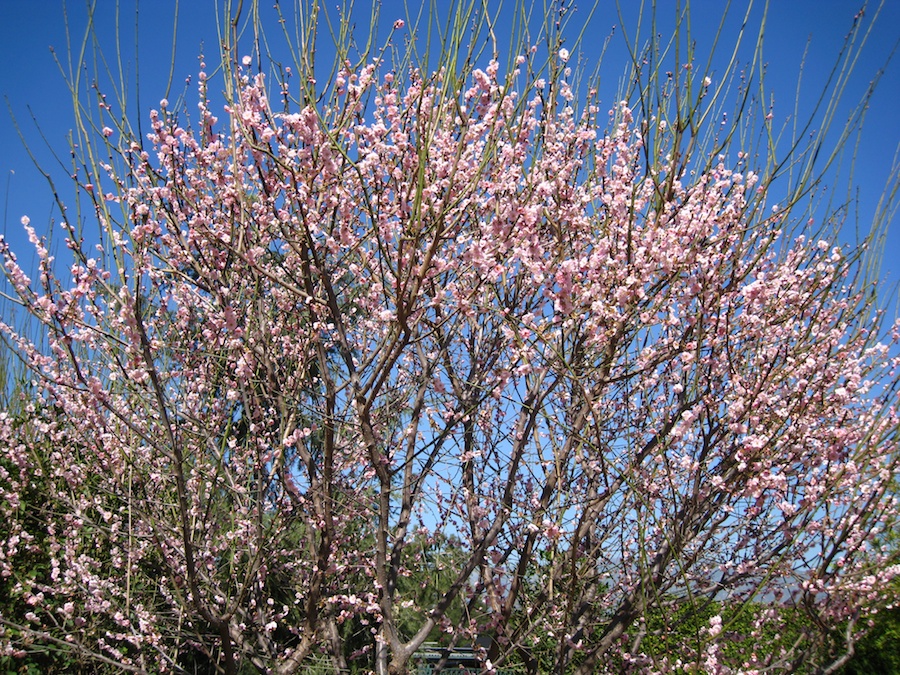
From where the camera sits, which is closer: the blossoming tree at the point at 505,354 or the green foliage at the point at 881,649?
the blossoming tree at the point at 505,354

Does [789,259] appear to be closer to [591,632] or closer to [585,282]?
[585,282]

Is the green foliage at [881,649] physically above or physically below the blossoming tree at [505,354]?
below

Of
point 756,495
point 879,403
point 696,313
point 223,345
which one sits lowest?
point 756,495

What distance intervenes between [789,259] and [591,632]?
119 inches

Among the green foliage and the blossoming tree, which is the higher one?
the blossoming tree

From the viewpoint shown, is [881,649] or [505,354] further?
[881,649]

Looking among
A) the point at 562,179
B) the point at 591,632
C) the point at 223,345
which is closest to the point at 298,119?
the point at 562,179

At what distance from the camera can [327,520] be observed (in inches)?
136

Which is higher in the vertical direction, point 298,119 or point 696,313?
point 298,119

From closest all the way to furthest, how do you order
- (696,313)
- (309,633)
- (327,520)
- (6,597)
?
(327,520) → (696,313) → (309,633) → (6,597)

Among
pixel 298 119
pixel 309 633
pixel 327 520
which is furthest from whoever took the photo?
pixel 309 633

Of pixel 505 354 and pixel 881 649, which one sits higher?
pixel 505 354

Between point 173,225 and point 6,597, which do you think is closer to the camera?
point 173,225

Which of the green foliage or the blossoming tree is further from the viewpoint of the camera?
the green foliage
